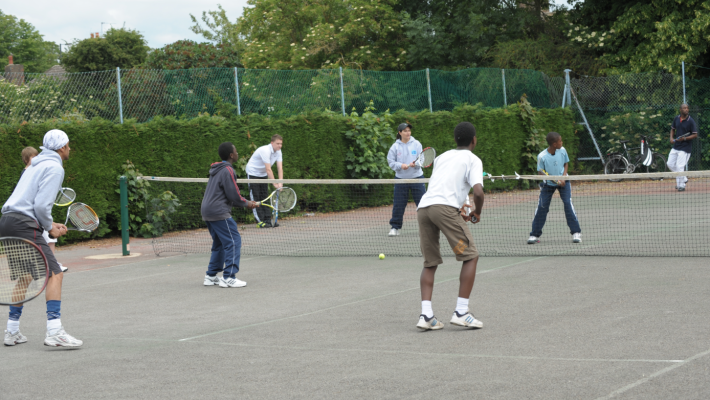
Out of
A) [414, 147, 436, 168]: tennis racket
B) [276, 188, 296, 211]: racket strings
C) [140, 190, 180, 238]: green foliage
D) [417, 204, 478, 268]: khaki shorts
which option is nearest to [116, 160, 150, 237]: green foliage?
[140, 190, 180, 238]: green foliage

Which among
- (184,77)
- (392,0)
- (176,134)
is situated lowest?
(176,134)

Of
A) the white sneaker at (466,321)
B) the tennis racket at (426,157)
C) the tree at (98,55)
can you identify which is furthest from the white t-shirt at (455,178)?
the tree at (98,55)

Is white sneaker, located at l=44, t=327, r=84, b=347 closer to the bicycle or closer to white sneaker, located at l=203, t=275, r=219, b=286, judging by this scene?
white sneaker, located at l=203, t=275, r=219, b=286

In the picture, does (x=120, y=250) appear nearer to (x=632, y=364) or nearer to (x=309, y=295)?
(x=309, y=295)

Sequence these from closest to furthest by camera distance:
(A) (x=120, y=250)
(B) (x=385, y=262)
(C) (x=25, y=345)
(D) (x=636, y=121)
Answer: (C) (x=25, y=345) → (B) (x=385, y=262) → (A) (x=120, y=250) → (D) (x=636, y=121)

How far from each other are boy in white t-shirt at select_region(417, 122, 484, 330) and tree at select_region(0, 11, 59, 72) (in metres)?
74.3

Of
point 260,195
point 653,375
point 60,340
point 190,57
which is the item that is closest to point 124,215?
point 260,195

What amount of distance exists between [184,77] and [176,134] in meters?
1.27

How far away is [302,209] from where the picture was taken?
1708 centimetres

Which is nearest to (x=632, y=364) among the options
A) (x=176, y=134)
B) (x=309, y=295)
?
(x=309, y=295)

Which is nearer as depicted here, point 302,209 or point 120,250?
point 120,250

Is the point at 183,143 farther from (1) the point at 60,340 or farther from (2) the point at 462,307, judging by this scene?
(2) the point at 462,307

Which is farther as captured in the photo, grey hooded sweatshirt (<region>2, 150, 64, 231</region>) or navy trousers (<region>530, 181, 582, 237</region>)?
navy trousers (<region>530, 181, 582, 237</region>)

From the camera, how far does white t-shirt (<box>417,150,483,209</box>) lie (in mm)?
6449
